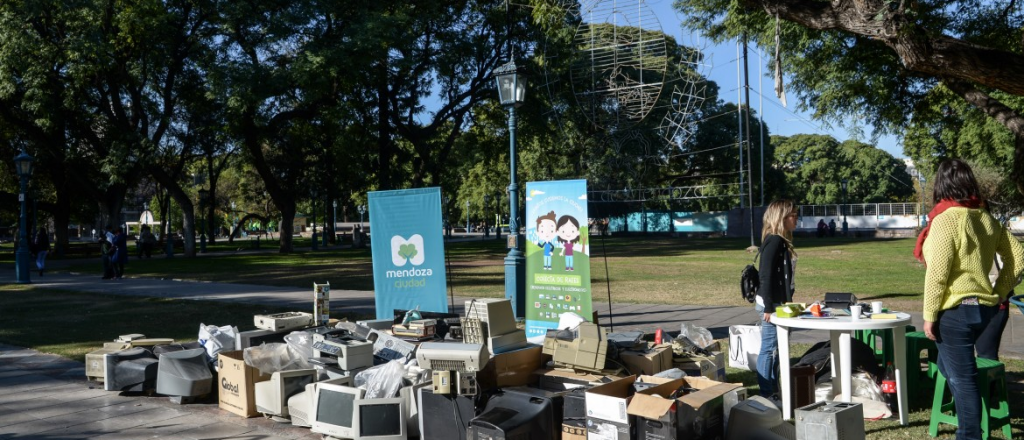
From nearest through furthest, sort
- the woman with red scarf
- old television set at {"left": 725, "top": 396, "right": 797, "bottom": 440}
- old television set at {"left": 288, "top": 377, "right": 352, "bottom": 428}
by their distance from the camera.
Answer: the woman with red scarf → old television set at {"left": 725, "top": 396, "right": 797, "bottom": 440} → old television set at {"left": 288, "top": 377, "right": 352, "bottom": 428}

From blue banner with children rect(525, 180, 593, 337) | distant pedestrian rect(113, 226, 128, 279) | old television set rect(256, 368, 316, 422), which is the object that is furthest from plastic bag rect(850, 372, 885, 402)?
distant pedestrian rect(113, 226, 128, 279)

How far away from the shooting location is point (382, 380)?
6246 mm

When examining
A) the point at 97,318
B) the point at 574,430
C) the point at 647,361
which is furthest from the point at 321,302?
the point at 97,318

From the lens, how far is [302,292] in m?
17.9

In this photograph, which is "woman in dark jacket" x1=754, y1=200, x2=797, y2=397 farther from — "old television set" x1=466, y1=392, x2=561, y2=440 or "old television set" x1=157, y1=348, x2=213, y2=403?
"old television set" x1=157, y1=348, x2=213, y2=403

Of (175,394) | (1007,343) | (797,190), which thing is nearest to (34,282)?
(175,394)

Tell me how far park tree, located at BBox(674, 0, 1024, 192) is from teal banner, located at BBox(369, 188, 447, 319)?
4860 mm

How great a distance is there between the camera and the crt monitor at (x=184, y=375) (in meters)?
7.23

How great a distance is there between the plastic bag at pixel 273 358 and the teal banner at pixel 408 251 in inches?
96.4

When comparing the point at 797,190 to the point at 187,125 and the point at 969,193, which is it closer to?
the point at 187,125

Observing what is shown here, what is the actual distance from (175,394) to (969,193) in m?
6.84

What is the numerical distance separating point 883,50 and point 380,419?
517 inches

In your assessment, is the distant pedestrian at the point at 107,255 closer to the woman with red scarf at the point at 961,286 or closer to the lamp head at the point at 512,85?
the lamp head at the point at 512,85

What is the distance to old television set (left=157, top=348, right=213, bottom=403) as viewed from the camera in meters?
7.23
